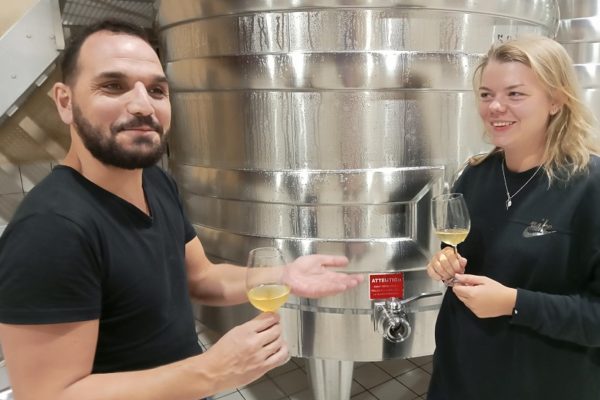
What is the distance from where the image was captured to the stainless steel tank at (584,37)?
2154mm

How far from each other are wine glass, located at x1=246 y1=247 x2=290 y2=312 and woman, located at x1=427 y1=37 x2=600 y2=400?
1.61ft

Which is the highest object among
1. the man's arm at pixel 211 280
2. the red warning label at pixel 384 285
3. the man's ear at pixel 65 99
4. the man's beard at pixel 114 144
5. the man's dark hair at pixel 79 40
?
the man's dark hair at pixel 79 40

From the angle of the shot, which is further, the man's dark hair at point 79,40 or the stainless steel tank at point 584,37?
the stainless steel tank at point 584,37

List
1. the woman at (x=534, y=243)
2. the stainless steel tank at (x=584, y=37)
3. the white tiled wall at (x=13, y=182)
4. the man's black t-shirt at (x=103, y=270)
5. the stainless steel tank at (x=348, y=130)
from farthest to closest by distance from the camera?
1. the white tiled wall at (x=13, y=182)
2. the stainless steel tank at (x=584, y=37)
3. the stainless steel tank at (x=348, y=130)
4. the woman at (x=534, y=243)
5. the man's black t-shirt at (x=103, y=270)

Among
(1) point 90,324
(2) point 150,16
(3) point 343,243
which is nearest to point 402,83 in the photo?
(3) point 343,243

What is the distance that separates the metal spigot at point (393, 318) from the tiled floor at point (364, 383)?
85 cm

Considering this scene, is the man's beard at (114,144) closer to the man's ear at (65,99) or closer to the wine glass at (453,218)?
the man's ear at (65,99)

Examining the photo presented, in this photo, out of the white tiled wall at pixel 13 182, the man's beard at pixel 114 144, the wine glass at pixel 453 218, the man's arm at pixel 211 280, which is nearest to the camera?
the man's beard at pixel 114 144

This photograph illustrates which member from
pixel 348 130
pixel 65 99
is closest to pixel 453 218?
pixel 348 130

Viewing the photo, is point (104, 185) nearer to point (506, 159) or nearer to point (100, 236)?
point (100, 236)

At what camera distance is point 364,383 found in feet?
7.69

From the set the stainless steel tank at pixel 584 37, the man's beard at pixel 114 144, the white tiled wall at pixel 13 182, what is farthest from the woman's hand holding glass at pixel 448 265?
the white tiled wall at pixel 13 182

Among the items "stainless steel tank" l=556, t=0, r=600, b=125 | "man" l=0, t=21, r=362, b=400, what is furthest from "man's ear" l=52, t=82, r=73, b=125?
"stainless steel tank" l=556, t=0, r=600, b=125

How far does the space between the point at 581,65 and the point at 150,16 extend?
2.27 metres
